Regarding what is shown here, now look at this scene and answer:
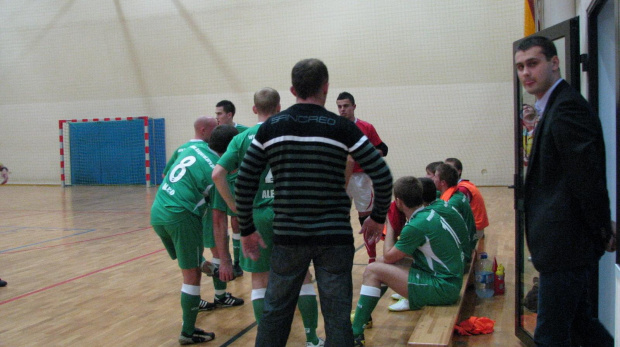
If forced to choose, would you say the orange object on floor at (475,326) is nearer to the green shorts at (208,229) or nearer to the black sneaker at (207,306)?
the black sneaker at (207,306)

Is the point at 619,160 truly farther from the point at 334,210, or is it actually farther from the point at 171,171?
the point at 171,171

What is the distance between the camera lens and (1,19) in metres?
18.2

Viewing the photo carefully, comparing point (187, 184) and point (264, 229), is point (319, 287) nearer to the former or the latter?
point (264, 229)

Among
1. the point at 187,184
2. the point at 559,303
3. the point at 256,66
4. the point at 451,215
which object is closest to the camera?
the point at 559,303

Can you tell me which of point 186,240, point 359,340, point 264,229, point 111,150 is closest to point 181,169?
point 186,240

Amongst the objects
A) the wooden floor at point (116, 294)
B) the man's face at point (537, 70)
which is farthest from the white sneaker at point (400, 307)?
the man's face at point (537, 70)

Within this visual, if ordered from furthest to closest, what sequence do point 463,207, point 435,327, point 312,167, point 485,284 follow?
point 463,207 < point 485,284 < point 435,327 < point 312,167

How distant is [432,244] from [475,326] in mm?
671

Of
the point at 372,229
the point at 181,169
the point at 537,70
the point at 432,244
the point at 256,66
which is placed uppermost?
the point at 256,66

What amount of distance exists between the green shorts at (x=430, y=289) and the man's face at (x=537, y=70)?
1.76 metres

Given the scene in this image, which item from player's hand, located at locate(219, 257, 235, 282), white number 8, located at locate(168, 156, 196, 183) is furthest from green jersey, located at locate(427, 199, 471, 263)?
white number 8, located at locate(168, 156, 196, 183)

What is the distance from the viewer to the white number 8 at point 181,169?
12.5 ft

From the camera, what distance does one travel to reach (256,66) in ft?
52.2

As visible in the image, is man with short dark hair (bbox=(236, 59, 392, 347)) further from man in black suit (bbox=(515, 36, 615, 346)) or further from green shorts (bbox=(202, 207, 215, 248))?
green shorts (bbox=(202, 207, 215, 248))
